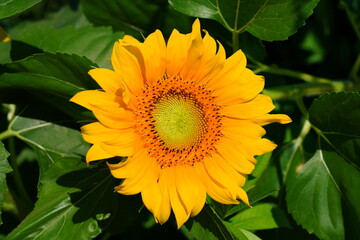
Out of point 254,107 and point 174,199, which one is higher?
point 254,107

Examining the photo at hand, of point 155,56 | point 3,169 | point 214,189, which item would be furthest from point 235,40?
point 3,169

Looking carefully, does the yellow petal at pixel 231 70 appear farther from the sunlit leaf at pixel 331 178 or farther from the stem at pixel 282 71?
the stem at pixel 282 71

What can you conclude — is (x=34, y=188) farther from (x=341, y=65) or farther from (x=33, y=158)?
(x=341, y=65)

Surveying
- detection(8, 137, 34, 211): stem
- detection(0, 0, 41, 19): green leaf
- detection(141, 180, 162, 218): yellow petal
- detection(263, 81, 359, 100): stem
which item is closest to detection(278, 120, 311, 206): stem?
detection(263, 81, 359, 100): stem

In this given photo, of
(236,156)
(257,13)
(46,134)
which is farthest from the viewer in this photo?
Result: (46,134)

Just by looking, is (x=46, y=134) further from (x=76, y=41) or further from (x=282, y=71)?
(x=282, y=71)

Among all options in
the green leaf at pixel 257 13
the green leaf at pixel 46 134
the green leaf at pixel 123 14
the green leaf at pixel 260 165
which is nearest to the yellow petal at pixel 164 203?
the green leaf at pixel 260 165

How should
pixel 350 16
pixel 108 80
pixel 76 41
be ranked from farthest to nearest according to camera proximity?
pixel 350 16
pixel 76 41
pixel 108 80
